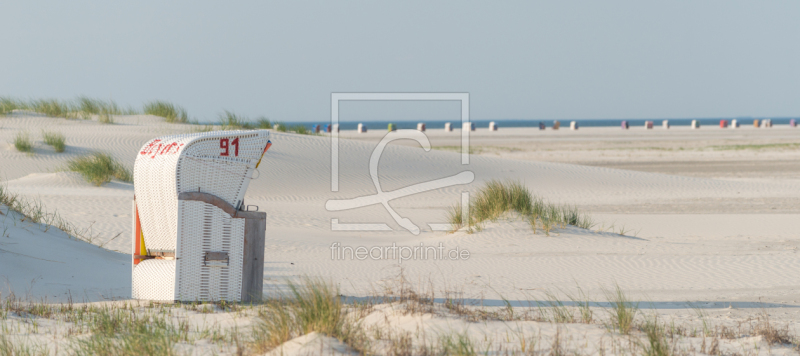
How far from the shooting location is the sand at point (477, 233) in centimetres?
604

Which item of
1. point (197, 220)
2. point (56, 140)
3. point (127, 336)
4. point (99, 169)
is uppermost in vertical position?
point (56, 140)

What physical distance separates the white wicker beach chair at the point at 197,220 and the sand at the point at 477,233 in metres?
0.93

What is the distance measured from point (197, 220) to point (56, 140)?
12458 millimetres

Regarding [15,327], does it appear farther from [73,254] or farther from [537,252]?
[537,252]

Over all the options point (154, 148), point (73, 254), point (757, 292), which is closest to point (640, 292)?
point (757, 292)

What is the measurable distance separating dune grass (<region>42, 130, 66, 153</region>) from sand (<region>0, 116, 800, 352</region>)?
0.78 feet

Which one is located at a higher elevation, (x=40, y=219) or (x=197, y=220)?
(x=197, y=220)

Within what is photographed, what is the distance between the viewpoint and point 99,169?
12.6 m

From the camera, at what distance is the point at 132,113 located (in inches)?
815

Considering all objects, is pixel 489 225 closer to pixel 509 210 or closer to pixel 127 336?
pixel 509 210

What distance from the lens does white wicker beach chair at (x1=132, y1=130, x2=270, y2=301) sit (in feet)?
14.8

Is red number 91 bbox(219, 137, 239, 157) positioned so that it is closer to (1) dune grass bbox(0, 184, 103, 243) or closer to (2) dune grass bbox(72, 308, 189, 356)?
(2) dune grass bbox(72, 308, 189, 356)

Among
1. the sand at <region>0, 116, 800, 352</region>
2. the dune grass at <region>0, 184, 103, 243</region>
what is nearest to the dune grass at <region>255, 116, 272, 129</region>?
the sand at <region>0, 116, 800, 352</region>

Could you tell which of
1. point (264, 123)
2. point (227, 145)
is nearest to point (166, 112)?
point (264, 123)
